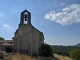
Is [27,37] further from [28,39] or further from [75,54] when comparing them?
[75,54]

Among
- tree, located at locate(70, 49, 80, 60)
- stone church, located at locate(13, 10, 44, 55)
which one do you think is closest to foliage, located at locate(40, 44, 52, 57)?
Result: stone church, located at locate(13, 10, 44, 55)

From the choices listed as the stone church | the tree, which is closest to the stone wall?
the stone church

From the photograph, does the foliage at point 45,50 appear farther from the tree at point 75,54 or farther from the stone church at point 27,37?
the tree at point 75,54

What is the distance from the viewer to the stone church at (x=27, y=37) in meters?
36.1

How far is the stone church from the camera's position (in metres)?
36.1

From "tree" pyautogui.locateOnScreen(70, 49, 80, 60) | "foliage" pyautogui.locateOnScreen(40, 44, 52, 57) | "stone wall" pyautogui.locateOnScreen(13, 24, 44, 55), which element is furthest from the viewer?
"stone wall" pyautogui.locateOnScreen(13, 24, 44, 55)

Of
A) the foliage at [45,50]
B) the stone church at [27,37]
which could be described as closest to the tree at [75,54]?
the foliage at [45,50]

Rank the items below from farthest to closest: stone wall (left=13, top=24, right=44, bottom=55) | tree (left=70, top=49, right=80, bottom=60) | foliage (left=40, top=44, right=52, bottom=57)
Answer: stone wall (left=13, top=24, right=44, bottom=55), foliage (left=40, top=44, right=52, bottom=57), tree (left=70, top=49, right=80, bottom=60)

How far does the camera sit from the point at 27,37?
36375 millimetres

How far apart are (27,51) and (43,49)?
398 centimetres

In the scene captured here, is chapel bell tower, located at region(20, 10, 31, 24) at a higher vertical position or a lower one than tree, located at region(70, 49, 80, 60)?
higher

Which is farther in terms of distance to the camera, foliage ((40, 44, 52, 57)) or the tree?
foliage ((40, 44, 52, 57))

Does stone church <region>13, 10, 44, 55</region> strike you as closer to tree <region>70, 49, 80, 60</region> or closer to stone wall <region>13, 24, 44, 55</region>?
stone wall <region>13, 24, 44, 55</region>


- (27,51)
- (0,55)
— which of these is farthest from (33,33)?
(0,55)
